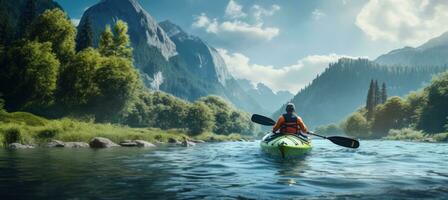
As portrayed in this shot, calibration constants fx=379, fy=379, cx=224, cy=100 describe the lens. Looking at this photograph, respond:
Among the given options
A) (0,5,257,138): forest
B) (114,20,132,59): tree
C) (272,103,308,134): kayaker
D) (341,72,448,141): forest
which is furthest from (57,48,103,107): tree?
(341,72,448,141): forest

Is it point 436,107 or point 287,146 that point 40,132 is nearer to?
point 287,146

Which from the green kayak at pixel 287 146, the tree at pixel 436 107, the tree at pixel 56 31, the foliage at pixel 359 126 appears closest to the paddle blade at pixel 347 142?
the green kayak at pixel 287 146

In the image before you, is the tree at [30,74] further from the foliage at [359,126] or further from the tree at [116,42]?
the foliage at [359,126]

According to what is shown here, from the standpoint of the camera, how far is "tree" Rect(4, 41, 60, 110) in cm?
4922

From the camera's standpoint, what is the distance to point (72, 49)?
59.7 metres

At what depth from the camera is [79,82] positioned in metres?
54.2

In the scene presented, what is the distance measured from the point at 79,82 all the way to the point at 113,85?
4738mm

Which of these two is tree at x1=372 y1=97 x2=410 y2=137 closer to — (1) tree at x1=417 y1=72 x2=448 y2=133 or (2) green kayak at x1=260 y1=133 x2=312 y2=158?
(1) tree at x1=417 y1=72 x2=448 y2=133

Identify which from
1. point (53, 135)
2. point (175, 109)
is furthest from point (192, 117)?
point (53, 135)

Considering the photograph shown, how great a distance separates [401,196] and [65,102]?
53664 mm

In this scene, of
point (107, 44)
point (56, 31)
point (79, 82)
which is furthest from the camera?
point (107, 44)

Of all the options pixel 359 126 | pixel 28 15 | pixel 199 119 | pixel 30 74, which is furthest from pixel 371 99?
pixel 30 74

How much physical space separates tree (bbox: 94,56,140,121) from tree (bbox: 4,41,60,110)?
6.73 metres

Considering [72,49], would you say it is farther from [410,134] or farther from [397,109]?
[397,109]
